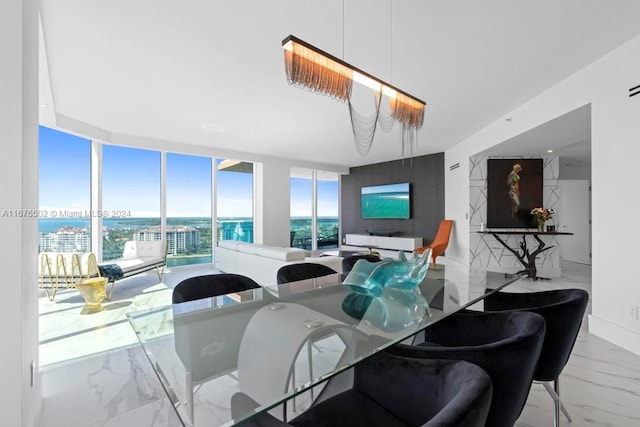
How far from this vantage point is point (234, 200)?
7156mm

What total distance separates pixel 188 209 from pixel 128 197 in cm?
111

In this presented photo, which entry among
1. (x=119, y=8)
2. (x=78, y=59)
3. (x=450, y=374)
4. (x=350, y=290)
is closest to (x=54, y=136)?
(x=78, y=59)

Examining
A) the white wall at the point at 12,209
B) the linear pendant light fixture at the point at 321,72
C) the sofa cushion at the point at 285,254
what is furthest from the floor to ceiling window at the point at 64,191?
the linear pendant light fixture at the point at 321,72

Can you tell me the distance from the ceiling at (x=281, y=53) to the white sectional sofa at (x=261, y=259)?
2007mm

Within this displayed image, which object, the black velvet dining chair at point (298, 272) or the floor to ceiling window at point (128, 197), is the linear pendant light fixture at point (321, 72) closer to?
the black velvet dining chair at point (298, 272)

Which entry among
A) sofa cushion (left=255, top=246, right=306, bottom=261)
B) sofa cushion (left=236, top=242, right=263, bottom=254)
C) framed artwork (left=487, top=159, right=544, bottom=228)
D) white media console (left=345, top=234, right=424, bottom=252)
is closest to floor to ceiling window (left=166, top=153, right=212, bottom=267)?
sofa cushion (left=236, top=242, right=263, bottom=254)

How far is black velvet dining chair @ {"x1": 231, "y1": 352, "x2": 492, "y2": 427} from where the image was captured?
2.60 ft

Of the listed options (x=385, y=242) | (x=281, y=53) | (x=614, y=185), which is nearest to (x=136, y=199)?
(x=281, y=53)

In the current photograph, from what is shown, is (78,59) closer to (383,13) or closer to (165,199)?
(383,13)

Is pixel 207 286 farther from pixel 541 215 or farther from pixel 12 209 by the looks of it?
pixel 541 215

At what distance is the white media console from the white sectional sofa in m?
3.85

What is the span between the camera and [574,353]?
245cm

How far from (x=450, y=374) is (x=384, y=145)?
20.2 feet

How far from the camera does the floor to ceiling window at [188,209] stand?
6.24m
